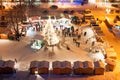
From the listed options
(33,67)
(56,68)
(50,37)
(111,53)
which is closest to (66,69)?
(56,68)

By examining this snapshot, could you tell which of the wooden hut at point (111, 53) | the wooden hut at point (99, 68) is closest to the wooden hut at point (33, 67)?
the wooden hut at point (99, 68)

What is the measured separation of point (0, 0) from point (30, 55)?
27205mm

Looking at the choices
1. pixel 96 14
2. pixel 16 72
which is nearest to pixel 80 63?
pixel 16 72

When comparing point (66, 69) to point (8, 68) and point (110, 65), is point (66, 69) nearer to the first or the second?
point (110, 65)

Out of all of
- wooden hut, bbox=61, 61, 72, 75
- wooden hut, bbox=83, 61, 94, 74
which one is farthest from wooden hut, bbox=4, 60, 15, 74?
wooden hut, bbox=83, 61, 94, 74

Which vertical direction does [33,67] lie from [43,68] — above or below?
above

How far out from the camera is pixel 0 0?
222 ft

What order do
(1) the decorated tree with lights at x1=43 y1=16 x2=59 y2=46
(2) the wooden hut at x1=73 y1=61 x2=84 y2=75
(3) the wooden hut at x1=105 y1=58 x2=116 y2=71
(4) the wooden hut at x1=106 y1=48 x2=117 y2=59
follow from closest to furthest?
(2) the wooden hut at x1=73 y1=61 x2=84 y2=75, (3) the wooden hut at x1=105 y1=58 x2=116 y2=71, (4) the wooden hut at x1=106 y1=48 x2=117 y2=59, (1) the decorated tree with lights at x1=43 y1=16 x2=59 y2=46

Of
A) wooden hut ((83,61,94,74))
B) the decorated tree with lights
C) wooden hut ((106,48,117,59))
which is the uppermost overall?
the decorated tree with lights

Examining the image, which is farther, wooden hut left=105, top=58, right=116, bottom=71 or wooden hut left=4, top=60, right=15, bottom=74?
wooden hut left=105, top=58, right=116, bottom=71

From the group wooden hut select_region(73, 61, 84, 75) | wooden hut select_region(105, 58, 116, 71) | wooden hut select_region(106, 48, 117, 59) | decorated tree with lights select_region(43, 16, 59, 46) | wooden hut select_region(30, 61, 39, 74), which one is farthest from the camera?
decorated tree with lights select_region(43, 16, 59, 46)

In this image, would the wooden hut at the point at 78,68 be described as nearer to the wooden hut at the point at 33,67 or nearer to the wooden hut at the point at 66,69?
the wooden hut at the point at 66,69

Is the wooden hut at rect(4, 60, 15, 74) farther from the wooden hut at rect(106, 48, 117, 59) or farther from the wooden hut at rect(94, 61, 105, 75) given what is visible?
the wooden hut at rect(106, 48, 117, 59)

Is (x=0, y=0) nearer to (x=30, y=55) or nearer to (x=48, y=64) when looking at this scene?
(x=30, y=55)
